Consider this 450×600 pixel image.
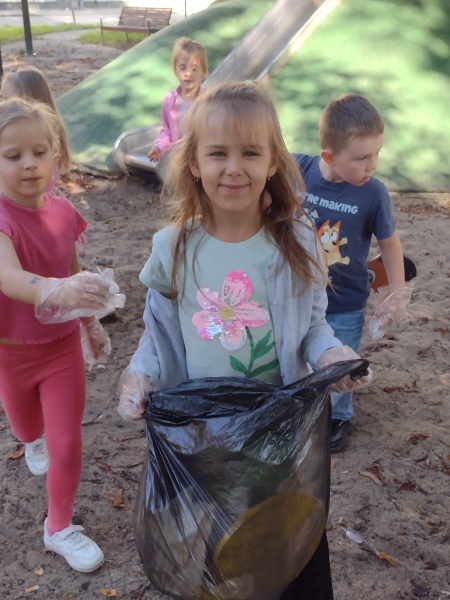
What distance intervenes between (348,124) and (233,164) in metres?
1.05

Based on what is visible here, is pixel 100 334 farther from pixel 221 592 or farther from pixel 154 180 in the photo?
pixel 154 180

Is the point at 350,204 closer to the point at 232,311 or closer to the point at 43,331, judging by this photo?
the point at 232,311

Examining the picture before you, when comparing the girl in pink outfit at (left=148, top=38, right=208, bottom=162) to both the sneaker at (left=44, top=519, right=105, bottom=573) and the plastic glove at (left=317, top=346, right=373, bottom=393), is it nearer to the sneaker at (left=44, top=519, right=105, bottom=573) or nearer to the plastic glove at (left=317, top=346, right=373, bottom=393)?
the sneaker at (left=44, top=519, right=105, bottom=573)

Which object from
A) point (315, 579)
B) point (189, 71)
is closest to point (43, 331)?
point (315, 579)

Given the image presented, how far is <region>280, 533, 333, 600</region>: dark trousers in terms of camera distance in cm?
171

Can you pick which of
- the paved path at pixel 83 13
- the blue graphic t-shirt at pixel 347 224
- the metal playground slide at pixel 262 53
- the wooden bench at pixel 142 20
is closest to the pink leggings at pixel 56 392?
the blue graphic t-shirt at pixel 347 224

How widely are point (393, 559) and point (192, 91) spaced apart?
12.9 ft

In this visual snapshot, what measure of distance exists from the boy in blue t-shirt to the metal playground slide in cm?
372

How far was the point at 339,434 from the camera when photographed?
9.62 feet

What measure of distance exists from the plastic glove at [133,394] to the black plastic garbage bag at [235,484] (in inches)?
2.2

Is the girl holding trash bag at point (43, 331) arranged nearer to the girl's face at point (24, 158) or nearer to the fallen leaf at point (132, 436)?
the girl's face at point (24, 158)

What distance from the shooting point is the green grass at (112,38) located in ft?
53.7

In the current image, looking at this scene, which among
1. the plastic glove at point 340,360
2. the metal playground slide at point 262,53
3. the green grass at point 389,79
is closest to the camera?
the plastic glove at point 340,360

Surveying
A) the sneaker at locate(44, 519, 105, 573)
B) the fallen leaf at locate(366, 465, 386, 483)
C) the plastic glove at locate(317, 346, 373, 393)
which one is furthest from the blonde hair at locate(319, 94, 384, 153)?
the sneaker at locate(44, 519, 105, 573)
